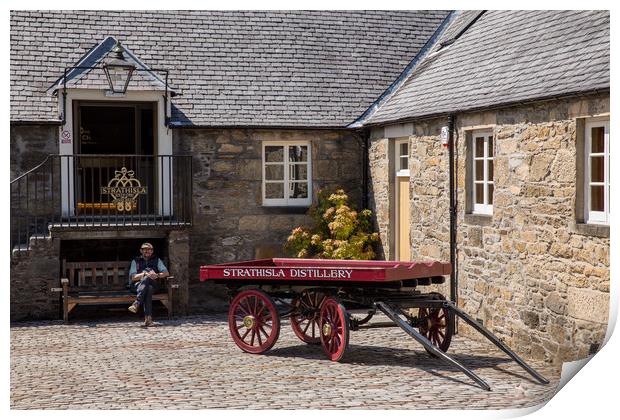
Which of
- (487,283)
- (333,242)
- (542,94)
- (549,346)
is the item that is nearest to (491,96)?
(542,94)

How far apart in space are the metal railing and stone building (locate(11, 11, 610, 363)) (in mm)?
35

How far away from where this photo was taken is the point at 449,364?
37.4 ft

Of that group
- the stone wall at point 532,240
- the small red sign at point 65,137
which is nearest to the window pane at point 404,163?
the stone wall at point 532,240

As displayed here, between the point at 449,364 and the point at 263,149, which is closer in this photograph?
the point at 449,364

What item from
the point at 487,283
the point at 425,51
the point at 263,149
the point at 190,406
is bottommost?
the point at 190,406

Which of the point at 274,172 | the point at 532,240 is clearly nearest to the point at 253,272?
the point at 532,240

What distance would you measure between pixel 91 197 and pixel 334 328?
5.50 meters

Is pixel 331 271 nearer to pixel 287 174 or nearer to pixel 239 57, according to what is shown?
pixel 287 174

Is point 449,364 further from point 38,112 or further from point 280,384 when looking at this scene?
point 38,112

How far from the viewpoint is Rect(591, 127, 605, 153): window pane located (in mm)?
10797

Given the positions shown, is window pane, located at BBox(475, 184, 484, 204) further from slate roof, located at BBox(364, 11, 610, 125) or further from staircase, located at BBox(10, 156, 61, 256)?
staircase, located at BBox(10, 156, 61, 256)

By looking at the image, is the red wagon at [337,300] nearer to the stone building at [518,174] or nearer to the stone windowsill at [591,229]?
the stone building at [518,174]
